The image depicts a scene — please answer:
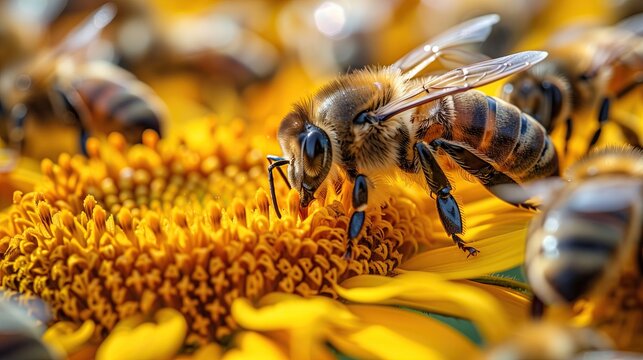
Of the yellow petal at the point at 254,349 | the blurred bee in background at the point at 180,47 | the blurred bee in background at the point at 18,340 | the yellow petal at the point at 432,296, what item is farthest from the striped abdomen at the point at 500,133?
the blurred bee in background at the point at 180,47

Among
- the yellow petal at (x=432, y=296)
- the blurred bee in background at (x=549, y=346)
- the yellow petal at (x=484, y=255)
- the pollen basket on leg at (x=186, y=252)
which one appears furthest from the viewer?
the yellow petal at (x=484, y=255)

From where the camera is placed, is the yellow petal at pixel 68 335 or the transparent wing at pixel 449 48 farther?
the transparent wing at pixel 449 48

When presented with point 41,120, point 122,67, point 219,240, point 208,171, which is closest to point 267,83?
point 122,67

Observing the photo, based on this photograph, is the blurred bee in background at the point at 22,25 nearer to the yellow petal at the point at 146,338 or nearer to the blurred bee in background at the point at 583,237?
the yellow petal at the point at 146,338

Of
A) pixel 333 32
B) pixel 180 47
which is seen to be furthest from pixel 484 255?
pixel 180 47

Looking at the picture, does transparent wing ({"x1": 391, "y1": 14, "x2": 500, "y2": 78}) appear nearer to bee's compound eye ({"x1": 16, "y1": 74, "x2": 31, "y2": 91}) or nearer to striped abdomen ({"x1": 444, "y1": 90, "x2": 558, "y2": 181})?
striped abdomen ({"x1": 444, "y1": 90, "x2": 558, "y2": 181})
